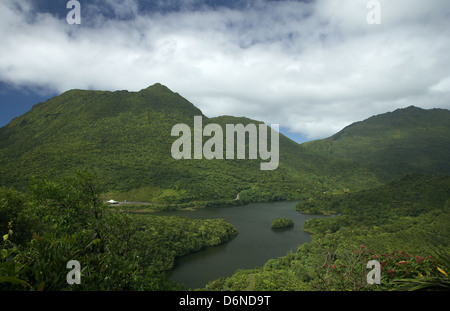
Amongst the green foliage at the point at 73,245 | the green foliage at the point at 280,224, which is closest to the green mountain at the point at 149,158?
the green foliage at the point at 280,224

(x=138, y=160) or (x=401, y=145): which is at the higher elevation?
(x=401, y=145)

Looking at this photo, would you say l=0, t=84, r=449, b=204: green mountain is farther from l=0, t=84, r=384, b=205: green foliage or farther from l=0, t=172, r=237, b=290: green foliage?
l=0, t=172, r=237, b=290: green foliage

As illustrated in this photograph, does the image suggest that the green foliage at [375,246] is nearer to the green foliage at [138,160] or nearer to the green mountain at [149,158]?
the green mountain at [149,158]

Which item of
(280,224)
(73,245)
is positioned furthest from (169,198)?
(73,245)

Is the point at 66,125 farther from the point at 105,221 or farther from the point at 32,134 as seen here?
the point at 105,221

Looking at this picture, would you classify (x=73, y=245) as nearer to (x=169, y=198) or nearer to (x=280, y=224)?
(x=280, y=224)

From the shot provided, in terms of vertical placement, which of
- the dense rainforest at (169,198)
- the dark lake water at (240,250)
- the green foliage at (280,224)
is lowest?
the dark lake water at (240,250)
